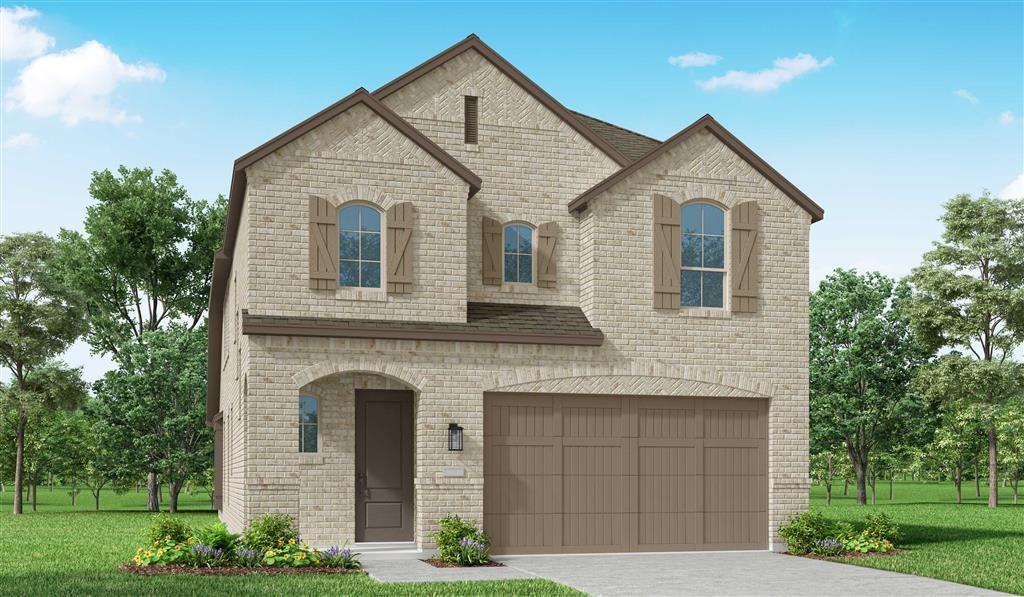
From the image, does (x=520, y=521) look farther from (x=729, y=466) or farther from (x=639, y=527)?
(x=729, y=466)

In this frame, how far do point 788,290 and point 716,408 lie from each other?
2640 millimetres

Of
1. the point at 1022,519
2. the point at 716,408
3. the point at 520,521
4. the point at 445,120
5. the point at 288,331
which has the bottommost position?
the point at 1022,519

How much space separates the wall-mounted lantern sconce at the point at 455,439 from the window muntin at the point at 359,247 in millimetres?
2731

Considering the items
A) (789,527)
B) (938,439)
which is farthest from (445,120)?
(938,439)

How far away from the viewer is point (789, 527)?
19.4 metres

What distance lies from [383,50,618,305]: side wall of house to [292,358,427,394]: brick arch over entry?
2354 millimetres

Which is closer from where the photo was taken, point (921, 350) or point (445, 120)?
point (445, 120)

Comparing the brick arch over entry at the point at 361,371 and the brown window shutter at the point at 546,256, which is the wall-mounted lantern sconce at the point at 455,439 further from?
the brown window shutter at the point at 546,256

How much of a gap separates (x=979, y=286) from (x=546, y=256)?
88.5ft

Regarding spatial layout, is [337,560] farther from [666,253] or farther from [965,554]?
[965,554]

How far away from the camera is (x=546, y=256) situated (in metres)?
20.4

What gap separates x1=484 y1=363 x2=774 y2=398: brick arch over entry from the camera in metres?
18.9

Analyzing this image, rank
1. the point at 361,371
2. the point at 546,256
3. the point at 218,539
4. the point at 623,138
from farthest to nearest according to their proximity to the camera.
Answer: the point at 623,138
the point at 546,256
the point at 361,371
the point at 218,539

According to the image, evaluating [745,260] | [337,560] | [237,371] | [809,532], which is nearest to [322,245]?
[237,371]
